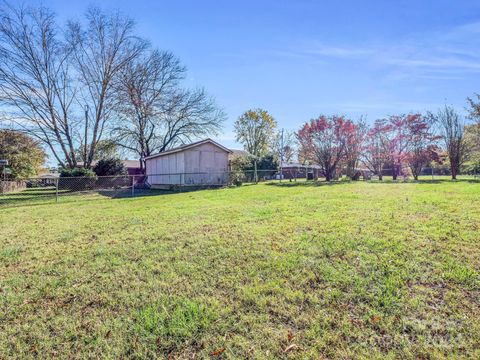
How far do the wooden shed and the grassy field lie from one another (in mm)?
11743

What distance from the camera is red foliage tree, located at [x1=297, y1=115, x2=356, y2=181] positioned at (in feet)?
61.5

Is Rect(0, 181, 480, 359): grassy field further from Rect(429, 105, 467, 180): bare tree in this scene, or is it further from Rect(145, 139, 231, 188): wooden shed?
Rect(429, 105, 467, 180): bare tree

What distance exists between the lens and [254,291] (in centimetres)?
283

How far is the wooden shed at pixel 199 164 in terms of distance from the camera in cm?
1678

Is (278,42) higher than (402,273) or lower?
higher

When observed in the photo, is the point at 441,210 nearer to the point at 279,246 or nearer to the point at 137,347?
the point at 279,246

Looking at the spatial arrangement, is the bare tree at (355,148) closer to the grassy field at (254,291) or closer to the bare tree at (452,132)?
the bare tree at (452,132)

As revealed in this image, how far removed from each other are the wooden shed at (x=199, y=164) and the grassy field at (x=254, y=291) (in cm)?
1174

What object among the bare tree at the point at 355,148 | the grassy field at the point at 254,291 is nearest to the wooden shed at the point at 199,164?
the bare tree at the point at 355,148

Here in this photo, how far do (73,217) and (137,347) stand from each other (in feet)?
20.9

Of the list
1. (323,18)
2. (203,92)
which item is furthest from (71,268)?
(203,92)

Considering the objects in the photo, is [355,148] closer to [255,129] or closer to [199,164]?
[199,164]

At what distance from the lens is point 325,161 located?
64.4 ft

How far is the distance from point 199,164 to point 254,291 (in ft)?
48.3
